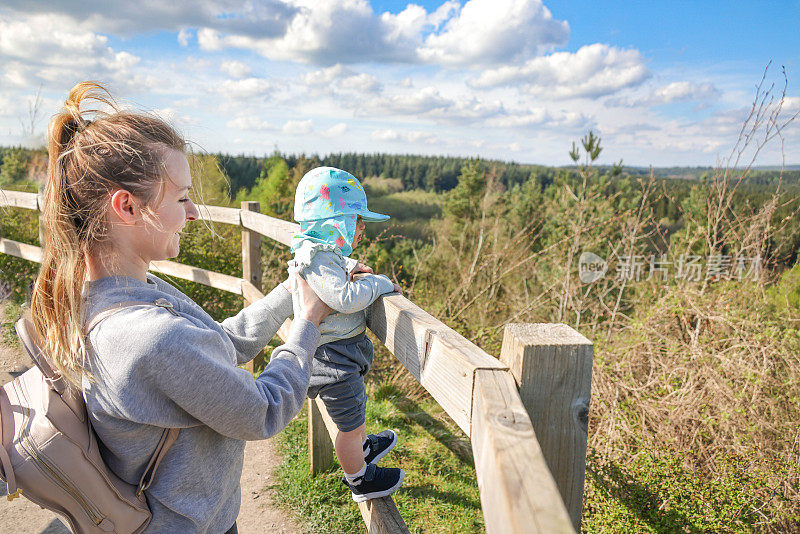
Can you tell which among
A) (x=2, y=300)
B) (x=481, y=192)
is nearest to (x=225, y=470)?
(x=2, y=300)

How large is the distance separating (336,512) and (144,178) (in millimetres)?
2441

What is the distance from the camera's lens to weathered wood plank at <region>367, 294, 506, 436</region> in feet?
3.80

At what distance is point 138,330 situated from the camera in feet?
3.30

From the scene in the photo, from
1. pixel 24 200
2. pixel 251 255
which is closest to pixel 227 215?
pixel 251 255

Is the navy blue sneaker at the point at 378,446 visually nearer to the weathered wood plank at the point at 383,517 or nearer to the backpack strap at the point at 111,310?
the weathered wood plank at the point at 383,517

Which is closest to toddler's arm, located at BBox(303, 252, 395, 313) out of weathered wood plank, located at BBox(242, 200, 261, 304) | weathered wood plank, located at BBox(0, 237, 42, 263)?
weathered wood plank, located at BBox(242, 200, 261, 304)

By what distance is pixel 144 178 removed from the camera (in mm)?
1140

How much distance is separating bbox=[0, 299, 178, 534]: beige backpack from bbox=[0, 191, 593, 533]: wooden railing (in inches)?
26.0

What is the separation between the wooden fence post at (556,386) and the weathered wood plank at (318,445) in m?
→ 2.16

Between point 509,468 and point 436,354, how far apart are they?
56 centimetres

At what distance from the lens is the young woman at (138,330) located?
1019 millimetres

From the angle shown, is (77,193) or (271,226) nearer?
(77,193)

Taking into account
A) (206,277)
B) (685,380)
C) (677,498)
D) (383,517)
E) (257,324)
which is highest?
(257,324)

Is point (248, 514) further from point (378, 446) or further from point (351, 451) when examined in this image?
point (351, 451)
